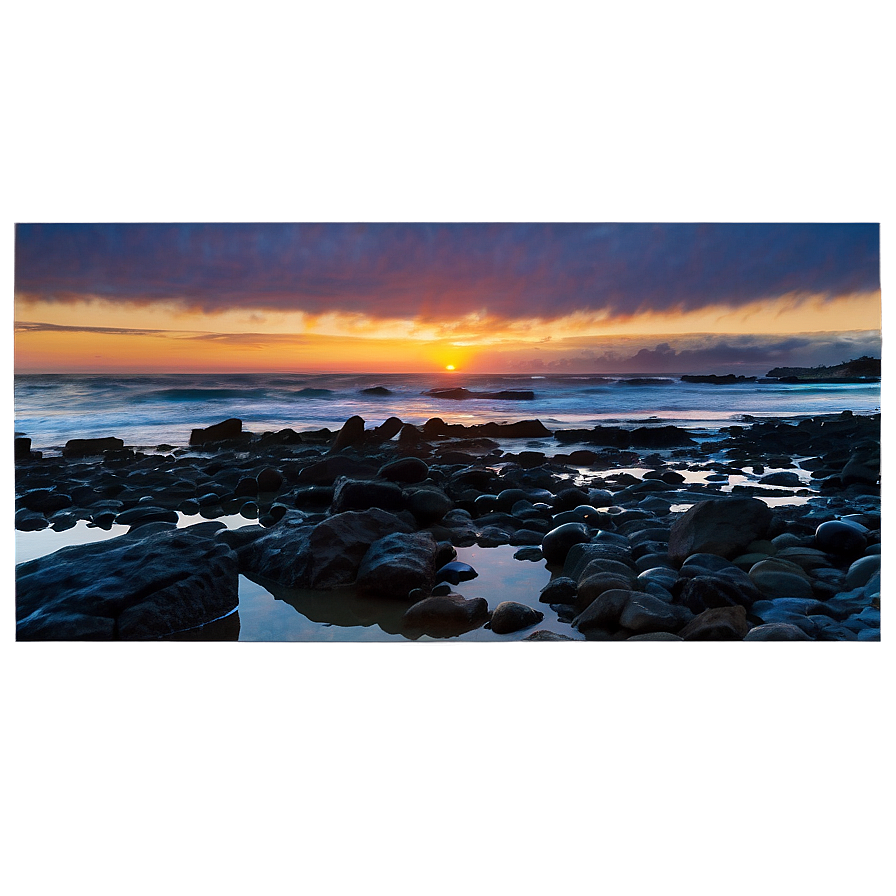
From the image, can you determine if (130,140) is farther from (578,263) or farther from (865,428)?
(865,428)

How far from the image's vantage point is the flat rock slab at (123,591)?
228 centimetres

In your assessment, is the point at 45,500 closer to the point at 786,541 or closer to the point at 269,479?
the point at 269,479

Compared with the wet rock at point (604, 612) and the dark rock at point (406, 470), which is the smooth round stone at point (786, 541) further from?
the dark rock at point (406, 470)

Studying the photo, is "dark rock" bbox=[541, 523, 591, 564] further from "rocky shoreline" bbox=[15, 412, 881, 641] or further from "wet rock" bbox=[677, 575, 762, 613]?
"wet rock" bbox=[677, 575, 762, 613]

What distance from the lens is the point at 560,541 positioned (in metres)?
2.66

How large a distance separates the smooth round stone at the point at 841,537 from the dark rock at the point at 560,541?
914 millimetres

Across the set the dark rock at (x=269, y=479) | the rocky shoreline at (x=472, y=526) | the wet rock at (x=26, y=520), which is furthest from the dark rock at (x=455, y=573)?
the wet rock at (x=26, y=520)

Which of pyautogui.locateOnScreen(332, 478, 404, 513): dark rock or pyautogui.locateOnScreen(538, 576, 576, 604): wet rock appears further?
pyautogui.locateOnScreen(332, 478, 404, 513): dark rock

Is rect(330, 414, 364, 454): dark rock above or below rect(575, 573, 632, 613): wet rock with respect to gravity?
above

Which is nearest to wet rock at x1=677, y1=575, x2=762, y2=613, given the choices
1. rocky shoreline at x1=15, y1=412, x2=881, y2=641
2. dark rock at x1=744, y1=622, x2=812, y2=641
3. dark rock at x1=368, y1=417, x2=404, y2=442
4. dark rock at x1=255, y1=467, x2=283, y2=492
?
rocky shoreline at x1=15, y1=412, x2=881, y2=641

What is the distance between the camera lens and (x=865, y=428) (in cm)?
→ 238

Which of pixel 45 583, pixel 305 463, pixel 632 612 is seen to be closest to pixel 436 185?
pixel 305 463

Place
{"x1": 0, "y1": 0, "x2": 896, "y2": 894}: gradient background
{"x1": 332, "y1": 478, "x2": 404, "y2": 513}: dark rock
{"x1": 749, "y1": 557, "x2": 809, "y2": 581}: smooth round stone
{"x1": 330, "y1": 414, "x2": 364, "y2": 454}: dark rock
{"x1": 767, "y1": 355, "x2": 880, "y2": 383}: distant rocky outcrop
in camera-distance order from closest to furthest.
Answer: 1. {"x1": 0, "y1": 0, "x2": 896, "y2": 894}: gradient background
2. {"x1": 767, "y1": 355, "x2": 880, "y2": 383}: distant rocky outcrop
3. {"x1": 749, "y1": 557, "x2": 809, "y2": 581}: smooth round stone
4. {"x1": 330, "y1": 414, "x2": 364, "y2": 454}: dark rock
5. {"x1": 332, "y1": 478, "x2": 404, "y2": 513}: dark rock

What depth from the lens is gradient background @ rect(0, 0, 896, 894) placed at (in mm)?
1860
